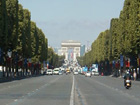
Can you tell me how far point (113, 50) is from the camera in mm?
134125

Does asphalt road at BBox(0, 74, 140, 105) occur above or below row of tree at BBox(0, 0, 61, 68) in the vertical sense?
below

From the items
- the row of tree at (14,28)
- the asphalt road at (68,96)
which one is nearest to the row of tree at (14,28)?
the row of tree at (14,28)

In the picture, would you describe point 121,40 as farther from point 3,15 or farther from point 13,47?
point 3,15

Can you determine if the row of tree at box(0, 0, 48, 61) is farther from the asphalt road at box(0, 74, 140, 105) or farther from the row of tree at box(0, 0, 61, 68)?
the asphalt road at box(0, 74, 140, 105)

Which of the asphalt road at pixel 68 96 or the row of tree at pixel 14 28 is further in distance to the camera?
the row of tree at pixel 14 28

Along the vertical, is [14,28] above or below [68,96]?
above

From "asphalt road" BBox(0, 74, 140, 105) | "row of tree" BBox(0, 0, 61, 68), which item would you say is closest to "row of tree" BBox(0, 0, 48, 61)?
"row of tree" BBox(0, 0, 61, 68)

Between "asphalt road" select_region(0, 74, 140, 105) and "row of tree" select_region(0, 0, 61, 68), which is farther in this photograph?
"row of tree" select_region(0, 0, 61, 68)

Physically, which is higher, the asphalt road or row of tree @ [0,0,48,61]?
row of tree @ [0,0,48,61]

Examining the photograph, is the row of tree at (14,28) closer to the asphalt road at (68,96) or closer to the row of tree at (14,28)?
the row of tree at (14,28)

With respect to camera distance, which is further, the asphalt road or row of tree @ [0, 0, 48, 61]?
row of tree @ [0, 0, 48, 61]

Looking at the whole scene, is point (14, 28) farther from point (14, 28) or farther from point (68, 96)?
point (68, 96)

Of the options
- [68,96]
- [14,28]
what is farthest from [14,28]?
[68,96]

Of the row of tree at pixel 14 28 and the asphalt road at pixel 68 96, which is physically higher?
the row of tree at pixel 14 28
